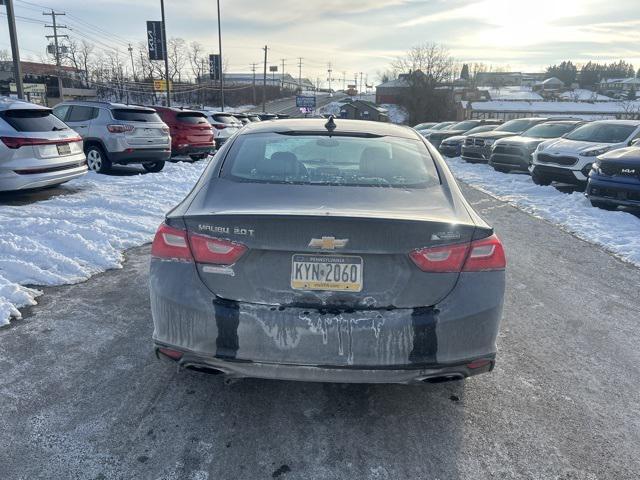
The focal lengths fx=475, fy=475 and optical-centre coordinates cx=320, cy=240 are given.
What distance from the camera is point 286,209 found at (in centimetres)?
244

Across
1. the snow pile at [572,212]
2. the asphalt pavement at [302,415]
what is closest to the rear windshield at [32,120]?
the asphalt pavement at [302,415]

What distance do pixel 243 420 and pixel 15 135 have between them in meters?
7.23

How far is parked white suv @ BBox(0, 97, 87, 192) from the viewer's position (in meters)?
7.56

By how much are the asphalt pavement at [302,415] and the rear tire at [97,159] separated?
27.3ft

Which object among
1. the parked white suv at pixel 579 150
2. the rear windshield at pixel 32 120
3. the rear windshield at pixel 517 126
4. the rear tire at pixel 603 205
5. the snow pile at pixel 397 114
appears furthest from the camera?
the snow pile at pixel 397 114

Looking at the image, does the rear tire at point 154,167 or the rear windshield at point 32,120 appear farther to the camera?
the rear tire at point 154,167

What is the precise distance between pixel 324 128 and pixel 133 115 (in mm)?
9428

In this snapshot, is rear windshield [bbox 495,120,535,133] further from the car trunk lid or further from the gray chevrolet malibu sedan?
the car trunk lid

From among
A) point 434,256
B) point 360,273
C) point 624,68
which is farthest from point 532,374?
point 624,68

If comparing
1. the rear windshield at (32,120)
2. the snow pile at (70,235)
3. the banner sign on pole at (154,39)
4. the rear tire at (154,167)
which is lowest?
the rear tire at (154,167)

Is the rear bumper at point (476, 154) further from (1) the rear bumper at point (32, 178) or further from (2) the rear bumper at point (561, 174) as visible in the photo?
(1) the rear bumper at point (32, 178)

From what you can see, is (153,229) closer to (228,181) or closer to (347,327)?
(228,181)

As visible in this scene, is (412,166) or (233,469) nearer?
(233,469)

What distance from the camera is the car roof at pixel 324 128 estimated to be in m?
3.58
